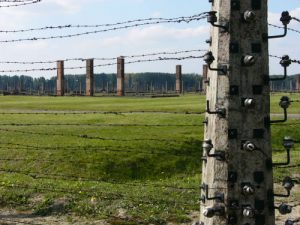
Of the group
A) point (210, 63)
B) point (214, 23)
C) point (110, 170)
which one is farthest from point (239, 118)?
point (110, 170)

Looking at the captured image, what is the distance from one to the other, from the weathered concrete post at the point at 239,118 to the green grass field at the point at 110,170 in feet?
14.1

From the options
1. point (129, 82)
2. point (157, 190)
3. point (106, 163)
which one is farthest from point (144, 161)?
point (129, 82)

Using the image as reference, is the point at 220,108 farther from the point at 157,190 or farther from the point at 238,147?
the point at 157,190

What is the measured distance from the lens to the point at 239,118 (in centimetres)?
400

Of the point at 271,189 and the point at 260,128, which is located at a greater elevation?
the point at 260,128

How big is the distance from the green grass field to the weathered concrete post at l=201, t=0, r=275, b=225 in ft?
14.1

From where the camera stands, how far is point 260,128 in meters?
4.05

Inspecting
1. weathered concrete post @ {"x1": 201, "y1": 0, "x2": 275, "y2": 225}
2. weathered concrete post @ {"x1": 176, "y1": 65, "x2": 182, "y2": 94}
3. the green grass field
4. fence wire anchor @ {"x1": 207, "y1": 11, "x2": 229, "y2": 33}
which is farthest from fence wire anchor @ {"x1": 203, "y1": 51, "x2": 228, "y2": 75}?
weathered concrete post @ {"x1": 176, "y1": 65, "x2": 182, "y2": 94}

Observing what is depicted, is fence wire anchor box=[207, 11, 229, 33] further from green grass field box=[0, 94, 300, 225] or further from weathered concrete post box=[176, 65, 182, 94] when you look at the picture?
weathered concrete post box=[176, 65, 182, 94]

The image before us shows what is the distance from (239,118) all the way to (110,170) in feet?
38.8

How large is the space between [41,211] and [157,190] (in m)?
2.74

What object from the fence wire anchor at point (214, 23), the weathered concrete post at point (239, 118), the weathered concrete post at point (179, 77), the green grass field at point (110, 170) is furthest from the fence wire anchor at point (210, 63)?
the weathered concrete post at point (179, 77)

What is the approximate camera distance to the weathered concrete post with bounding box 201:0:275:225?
3.99m

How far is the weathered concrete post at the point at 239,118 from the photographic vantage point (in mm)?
3994
